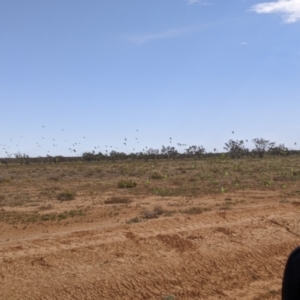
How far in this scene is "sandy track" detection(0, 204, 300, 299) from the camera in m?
8.45

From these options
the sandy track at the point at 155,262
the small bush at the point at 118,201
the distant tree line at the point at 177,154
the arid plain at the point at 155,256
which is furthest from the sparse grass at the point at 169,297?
the distant tree line at the point at 177,154

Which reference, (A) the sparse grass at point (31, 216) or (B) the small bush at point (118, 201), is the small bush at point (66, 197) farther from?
→ (A) the sparse grass at point (31, 216)

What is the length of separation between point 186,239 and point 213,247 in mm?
607

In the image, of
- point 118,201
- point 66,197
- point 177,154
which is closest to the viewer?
point 118,201

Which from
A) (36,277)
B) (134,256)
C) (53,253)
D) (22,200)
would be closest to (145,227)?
(134,256)

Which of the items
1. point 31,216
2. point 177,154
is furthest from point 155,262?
point 177,154

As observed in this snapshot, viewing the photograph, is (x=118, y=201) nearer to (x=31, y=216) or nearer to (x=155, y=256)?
(x=31, y=216)

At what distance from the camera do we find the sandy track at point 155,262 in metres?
8.45

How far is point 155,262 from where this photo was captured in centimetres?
954

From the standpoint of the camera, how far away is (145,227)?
1146cm

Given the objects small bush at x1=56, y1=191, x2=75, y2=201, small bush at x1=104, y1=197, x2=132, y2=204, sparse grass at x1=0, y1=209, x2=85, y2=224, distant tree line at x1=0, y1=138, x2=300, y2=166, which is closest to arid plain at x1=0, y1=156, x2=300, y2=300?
sparse grass at x1=0, y1=209, x2=85, y2=224

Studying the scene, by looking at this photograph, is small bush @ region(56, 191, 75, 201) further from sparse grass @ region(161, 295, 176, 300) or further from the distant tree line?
the distant tree line

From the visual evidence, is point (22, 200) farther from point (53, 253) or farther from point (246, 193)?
point (53, 253)

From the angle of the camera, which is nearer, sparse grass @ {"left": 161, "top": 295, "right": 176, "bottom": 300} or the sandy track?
sparse grass @ {"left": 161, "top": 295, "right": 176, "bottom": 300}
